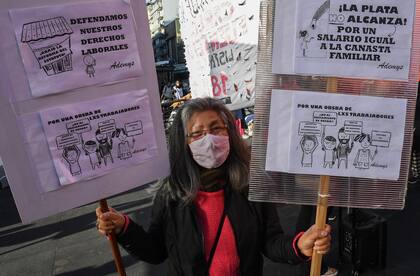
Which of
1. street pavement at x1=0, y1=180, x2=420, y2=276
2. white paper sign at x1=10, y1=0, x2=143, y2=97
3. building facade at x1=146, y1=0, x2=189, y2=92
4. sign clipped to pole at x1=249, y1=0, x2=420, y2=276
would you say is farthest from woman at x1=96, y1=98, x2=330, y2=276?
building facade at x1=146, y1=0, x2=189, y2=92

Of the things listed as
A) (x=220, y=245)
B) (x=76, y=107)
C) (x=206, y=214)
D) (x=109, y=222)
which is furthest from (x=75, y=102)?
(x=220, y=245)

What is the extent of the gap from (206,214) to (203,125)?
40cm

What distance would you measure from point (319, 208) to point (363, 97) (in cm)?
43

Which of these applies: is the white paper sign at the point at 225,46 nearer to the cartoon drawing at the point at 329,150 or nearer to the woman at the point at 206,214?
the woman at the point at 206,214

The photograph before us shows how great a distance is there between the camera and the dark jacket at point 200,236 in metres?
1.67

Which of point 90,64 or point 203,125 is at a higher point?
point 90,64

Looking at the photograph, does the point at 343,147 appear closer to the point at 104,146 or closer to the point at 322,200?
the point at 322,200

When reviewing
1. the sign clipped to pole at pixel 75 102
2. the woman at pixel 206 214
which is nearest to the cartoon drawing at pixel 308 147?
the woman at pixel 206 214

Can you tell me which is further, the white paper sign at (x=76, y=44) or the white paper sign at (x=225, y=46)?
the white paper sign at (x=225, y=46)

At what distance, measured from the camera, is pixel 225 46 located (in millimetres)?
3133

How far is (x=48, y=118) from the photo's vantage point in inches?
54.1

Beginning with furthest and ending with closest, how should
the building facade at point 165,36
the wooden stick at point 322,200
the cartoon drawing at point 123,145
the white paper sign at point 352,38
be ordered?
the building facade at point 165,36 < the cartoon drawing at point 123,145 < the wooden stick at point 322,200 < the white paper sign at point 352,38

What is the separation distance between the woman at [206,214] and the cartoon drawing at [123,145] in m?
0.27

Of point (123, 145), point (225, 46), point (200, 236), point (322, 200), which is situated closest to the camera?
point (322, 200)
